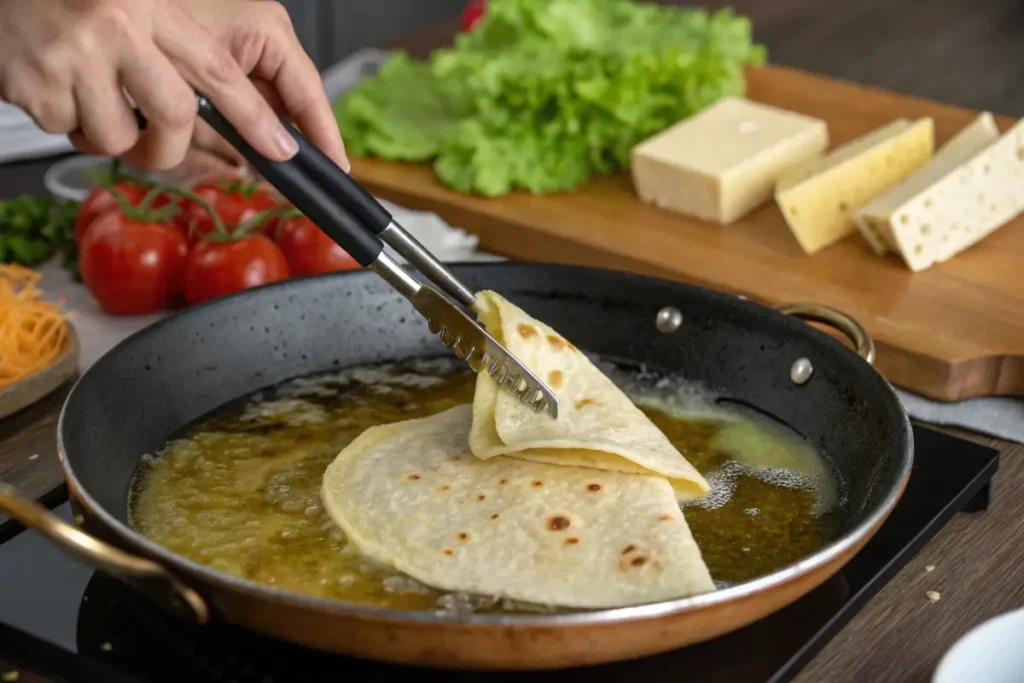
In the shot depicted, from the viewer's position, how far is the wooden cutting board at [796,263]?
236 centimetres

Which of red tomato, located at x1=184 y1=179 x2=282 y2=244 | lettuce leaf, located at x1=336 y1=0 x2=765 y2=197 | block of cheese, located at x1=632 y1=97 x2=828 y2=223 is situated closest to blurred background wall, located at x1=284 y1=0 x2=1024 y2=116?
lettuce leaf, located at x1=336 y1=0 x2=765 y2=197

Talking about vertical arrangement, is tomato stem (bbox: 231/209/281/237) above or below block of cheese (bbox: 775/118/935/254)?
above

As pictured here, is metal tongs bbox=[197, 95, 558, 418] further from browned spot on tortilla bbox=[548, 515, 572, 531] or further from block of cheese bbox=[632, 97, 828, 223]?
block of cheese bbox=[632, 97, 828, 223]

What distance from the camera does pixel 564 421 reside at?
72.8 inches

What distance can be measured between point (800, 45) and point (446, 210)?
7.02 ft

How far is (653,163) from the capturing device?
2.95 meters

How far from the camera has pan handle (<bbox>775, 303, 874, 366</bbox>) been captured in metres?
1.97

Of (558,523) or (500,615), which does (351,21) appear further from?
(500,615)

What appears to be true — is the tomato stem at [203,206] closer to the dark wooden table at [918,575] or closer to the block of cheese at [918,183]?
the dark wooden table at [918,575]

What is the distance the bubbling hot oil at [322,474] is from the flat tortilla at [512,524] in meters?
0.03

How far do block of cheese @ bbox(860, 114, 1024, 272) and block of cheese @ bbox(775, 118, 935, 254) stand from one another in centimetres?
11

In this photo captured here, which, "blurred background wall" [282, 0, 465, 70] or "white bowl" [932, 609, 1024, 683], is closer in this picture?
"white bowl" [932, 609, 1024, 683]

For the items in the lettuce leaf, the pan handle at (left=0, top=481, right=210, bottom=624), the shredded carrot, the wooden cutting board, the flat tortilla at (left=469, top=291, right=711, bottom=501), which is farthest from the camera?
the lettuce leaf

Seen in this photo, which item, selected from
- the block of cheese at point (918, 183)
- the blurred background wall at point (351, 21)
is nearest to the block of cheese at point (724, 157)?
the block of cheese at point (918, 183)
